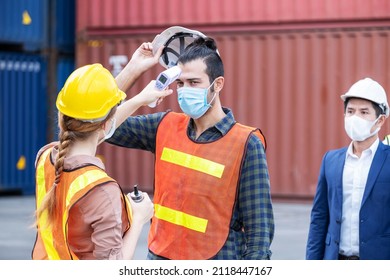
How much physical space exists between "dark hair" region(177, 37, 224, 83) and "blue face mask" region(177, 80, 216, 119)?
0.09 metres

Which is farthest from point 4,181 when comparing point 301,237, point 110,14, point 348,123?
point 348,123

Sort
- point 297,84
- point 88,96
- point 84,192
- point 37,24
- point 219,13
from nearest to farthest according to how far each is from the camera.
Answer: point 84,192
point 88,96
point 297,84
point 219,13
point 37,24

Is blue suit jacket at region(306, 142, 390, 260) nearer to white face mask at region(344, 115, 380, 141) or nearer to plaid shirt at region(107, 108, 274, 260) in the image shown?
white face mask at region(344, 115, 380, 141)

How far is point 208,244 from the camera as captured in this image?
12.7ft

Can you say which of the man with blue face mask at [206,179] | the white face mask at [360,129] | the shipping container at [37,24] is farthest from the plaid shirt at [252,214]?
the shipping container at [37,24]

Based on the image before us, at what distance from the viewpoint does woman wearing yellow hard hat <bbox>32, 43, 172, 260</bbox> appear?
3057 millimetres

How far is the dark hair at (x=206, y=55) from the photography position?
4.03 meters

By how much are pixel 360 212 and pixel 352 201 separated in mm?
79

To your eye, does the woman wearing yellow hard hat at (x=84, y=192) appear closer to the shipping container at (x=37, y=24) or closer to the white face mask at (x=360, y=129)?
the white face mask at (x=360, y=129)

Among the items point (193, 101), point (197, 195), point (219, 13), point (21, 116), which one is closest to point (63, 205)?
point (197, 195)

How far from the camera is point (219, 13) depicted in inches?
596

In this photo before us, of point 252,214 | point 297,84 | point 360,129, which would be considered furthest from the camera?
point 297,84

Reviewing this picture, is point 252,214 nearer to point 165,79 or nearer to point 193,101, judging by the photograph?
point 193,101
